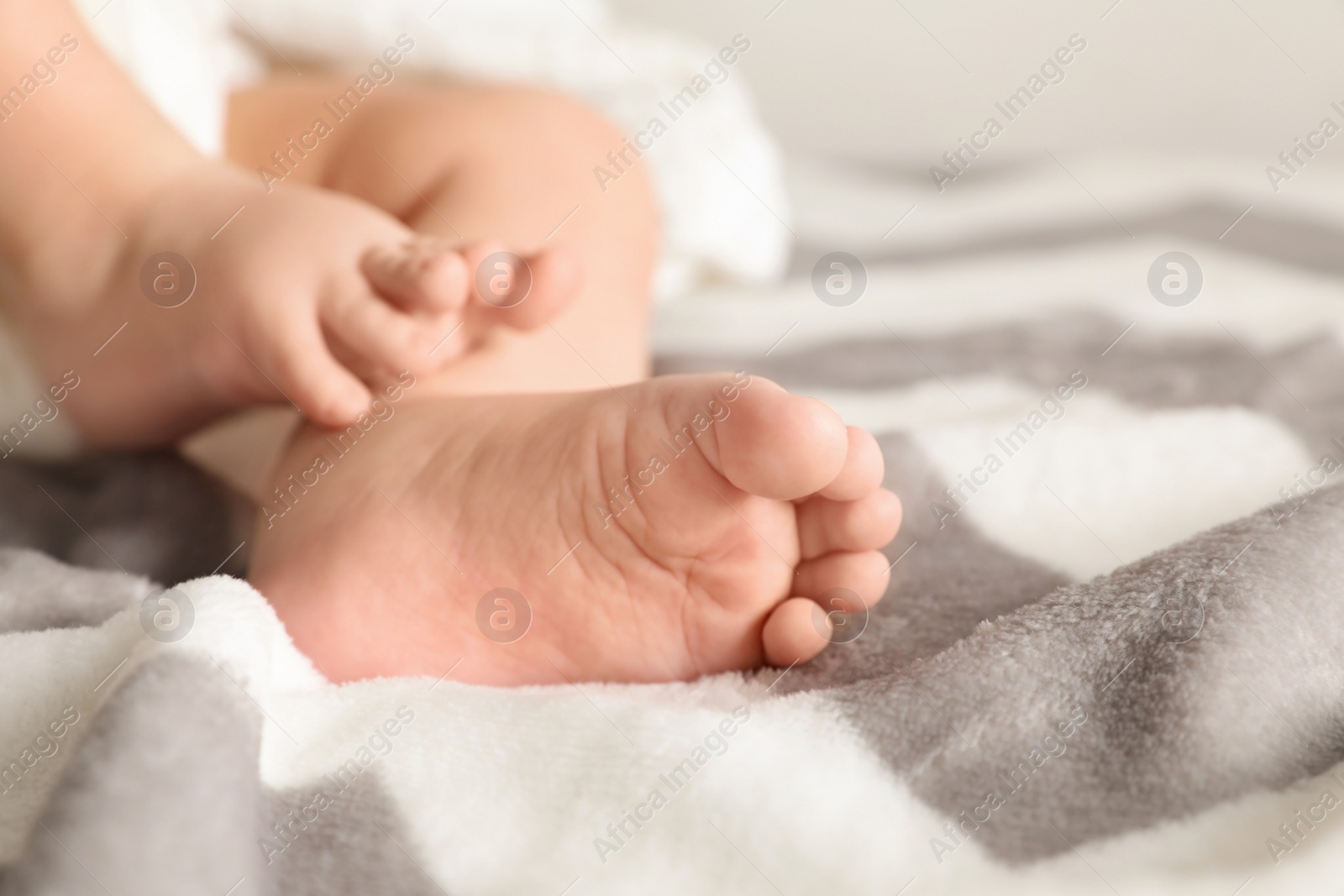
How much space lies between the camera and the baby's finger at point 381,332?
583mm

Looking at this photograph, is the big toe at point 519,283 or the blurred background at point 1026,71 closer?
the big toe at point 519,283

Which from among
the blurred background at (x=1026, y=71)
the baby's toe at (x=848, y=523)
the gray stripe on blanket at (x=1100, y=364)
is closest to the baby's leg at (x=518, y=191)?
the gray stripe on blanket at (x=1100, y=364)

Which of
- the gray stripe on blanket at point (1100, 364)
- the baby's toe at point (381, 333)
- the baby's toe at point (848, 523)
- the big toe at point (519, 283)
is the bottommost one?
the gray stripe on blanket at point (1100, 364)

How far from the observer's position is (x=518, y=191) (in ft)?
2.42

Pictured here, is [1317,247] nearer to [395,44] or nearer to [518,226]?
[518,226]

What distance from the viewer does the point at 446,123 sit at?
782 millimetres

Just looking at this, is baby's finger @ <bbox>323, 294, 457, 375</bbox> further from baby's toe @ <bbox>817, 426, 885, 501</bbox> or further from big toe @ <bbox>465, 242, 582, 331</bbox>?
baby's toe @ <bbox>817, 426, 885, 501</bbox>

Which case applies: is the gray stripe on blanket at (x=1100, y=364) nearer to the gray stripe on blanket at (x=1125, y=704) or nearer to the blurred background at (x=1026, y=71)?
the gray stripe on blanket at (x=1125, y=704)

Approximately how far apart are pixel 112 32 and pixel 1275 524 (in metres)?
0.84

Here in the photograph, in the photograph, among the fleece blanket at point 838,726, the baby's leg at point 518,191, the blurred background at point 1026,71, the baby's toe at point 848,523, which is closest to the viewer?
the fleece blanket at point 838,726

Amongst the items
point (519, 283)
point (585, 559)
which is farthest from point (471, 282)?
point (585, 559)

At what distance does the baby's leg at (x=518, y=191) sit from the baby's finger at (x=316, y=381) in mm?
66

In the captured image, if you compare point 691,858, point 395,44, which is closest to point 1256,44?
point 395,44

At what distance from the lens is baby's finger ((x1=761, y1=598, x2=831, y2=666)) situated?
19.7 inches
